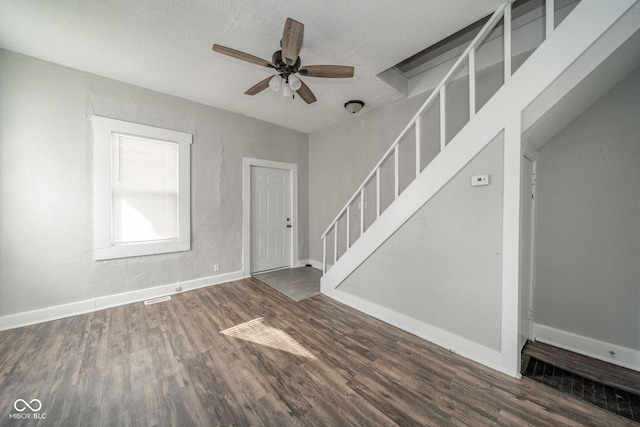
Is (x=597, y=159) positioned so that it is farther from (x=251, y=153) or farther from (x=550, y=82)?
(x=251, y=153)

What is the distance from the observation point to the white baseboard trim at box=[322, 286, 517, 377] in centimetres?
181

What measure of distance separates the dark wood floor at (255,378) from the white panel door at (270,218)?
5.81ft

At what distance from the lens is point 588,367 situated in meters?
1.85

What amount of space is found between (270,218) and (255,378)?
2952mm

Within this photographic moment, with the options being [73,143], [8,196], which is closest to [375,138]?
[73,143]

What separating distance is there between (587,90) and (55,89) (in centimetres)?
507

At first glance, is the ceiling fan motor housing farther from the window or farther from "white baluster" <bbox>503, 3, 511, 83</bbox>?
the window

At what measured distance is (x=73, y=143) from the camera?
102 inches

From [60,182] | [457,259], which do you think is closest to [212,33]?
[60,182]

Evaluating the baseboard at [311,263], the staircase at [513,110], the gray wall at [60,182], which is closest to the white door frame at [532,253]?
the staircase at [513,110]

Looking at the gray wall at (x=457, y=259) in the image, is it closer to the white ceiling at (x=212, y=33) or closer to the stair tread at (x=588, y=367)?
the stair tread at (x=588, y=367)

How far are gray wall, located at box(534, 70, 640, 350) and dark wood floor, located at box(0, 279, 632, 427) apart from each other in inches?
37.0

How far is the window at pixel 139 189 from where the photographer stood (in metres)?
2.74

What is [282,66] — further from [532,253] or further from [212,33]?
[532,253]
